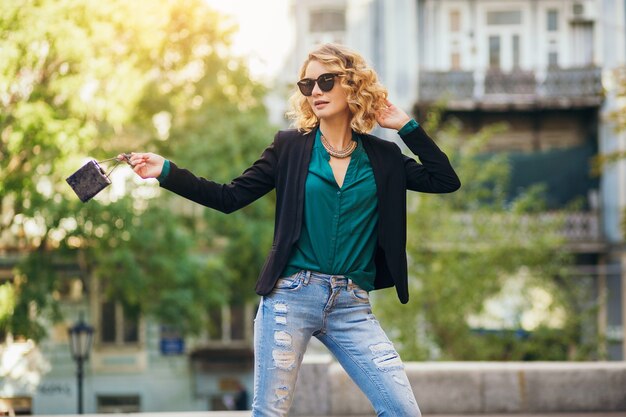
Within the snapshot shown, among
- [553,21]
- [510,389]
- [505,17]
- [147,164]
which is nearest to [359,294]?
[147,164]

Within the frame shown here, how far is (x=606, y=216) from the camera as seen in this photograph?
71.5 feet

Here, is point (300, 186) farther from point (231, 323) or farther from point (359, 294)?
point (231, 323)

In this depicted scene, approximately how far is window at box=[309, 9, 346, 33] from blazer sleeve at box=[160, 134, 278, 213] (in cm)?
2041

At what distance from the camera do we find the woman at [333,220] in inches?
143

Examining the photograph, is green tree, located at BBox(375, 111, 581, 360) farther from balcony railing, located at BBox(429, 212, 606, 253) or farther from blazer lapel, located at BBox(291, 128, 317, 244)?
blazer lapel, located at BBox(291, 128, 317, 244)

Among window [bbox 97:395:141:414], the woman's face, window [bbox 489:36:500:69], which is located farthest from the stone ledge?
window [bbox 97:395:141:414]

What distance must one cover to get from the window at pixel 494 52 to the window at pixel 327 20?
3721mm

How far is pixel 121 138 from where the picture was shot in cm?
1978

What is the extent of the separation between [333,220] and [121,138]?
54.8ft

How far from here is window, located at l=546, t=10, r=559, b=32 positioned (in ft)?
73.5

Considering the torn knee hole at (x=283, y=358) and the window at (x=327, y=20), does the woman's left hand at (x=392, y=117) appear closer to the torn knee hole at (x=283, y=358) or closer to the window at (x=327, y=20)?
the torn knee hole at (x=283, y=358)

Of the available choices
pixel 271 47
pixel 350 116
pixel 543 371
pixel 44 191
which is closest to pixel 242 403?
pixel 271 47

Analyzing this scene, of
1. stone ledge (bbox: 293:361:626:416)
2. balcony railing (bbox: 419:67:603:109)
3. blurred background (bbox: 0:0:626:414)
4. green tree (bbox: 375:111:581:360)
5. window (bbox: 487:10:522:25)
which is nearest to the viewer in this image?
stone ledge (bbox: 293:361:626:416)

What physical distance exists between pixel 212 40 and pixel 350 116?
16.8 meters
